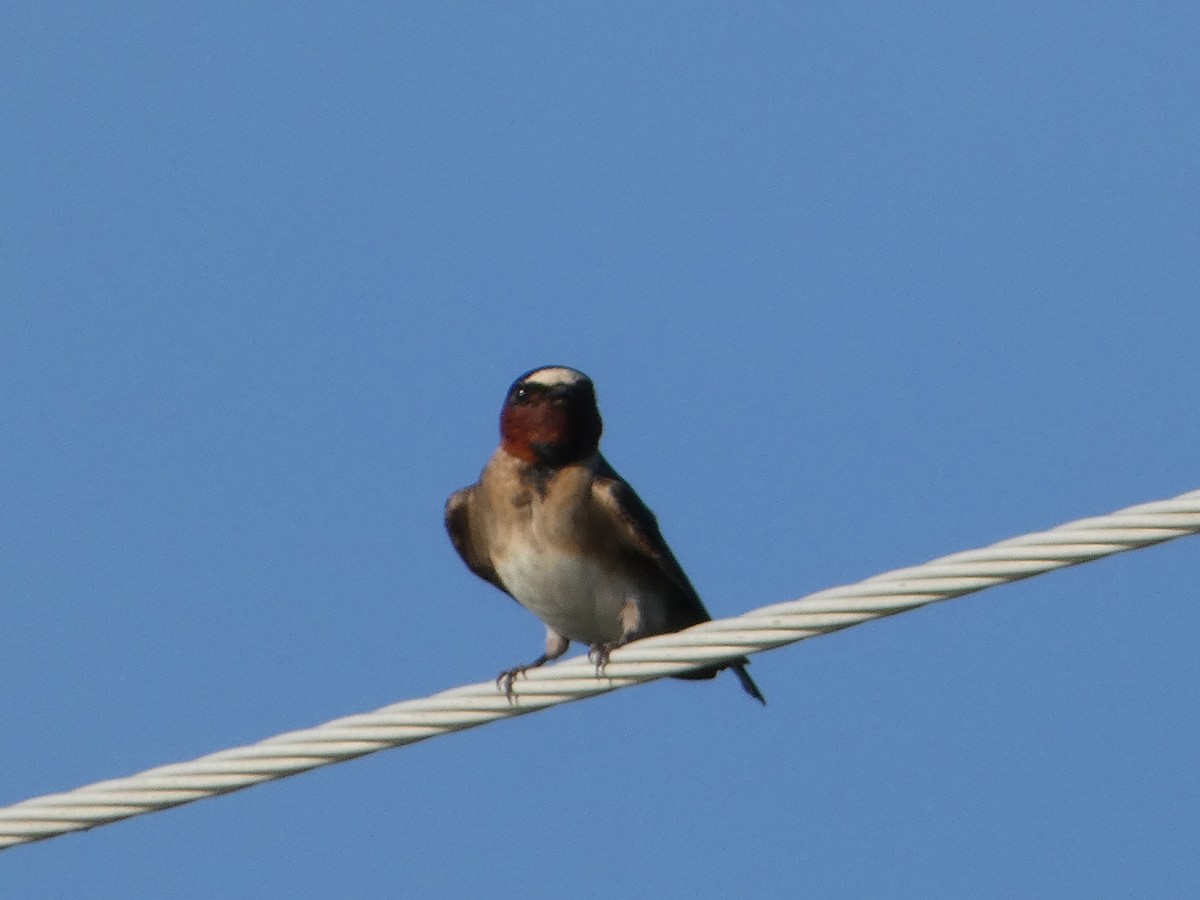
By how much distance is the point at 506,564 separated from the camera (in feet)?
31.1

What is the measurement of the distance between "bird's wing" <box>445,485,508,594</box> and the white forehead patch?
496mm

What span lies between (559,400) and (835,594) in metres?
4.09

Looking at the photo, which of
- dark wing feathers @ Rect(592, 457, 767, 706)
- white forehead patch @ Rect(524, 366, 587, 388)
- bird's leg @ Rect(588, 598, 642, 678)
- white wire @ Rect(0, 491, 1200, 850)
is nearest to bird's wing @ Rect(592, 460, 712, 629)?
dark wing feathers @ Rect(592, 457, 767, 706)

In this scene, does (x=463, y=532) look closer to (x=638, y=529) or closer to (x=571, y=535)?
(x=571, y=535)

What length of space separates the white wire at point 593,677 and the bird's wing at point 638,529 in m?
Answer: 2.84

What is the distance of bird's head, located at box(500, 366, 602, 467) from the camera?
9.59 meters

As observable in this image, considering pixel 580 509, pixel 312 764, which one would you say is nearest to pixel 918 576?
pixel 312 764

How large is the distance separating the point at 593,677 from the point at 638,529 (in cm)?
315

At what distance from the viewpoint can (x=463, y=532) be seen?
9.95 meters

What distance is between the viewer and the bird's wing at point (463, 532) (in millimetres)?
9898

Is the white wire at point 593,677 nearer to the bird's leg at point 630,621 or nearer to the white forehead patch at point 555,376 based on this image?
the bird's leg at point 630,621

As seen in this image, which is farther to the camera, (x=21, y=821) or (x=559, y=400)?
(x=559, y=400)

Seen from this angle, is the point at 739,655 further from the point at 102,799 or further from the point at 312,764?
the point at 102,799

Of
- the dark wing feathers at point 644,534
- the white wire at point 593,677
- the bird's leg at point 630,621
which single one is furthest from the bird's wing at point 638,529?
the white wire at point 593,677
